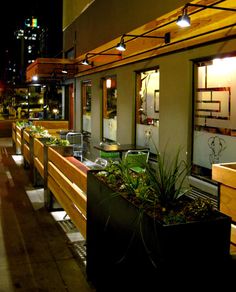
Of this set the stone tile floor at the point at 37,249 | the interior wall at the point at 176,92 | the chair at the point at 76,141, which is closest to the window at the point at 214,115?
the interior wall at the point at 176,92

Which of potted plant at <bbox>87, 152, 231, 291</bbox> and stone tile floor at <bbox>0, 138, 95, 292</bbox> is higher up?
potted plant at <bbox>87, 152, 231, 291</bbox>

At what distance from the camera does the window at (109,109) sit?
11578 millimetres

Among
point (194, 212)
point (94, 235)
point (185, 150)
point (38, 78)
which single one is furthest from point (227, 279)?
point (38, 78)

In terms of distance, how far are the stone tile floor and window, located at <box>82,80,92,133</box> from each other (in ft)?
20.5

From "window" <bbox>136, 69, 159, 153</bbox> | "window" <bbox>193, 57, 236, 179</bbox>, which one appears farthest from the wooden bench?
"window" <bbox>136, 69, 159, 153</bbox>

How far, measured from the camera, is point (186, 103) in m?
7.47

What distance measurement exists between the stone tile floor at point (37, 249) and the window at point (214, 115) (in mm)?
2475

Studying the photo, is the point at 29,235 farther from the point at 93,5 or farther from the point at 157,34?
the point at 93,5

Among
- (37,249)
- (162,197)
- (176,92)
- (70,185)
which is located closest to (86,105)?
(176,92)

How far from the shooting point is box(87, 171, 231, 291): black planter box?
8.21ft

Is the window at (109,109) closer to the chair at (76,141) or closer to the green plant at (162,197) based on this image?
the chair at (76,141)

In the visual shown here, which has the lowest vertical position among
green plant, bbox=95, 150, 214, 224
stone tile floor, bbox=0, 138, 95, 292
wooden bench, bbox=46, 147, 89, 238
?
stone tile floor, bbox=0, 138, 95, 292

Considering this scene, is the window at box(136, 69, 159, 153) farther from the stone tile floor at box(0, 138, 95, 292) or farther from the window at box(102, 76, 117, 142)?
the stone tile floor at box(0, 138, 95, 292)

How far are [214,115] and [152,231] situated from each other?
4.54 metres
